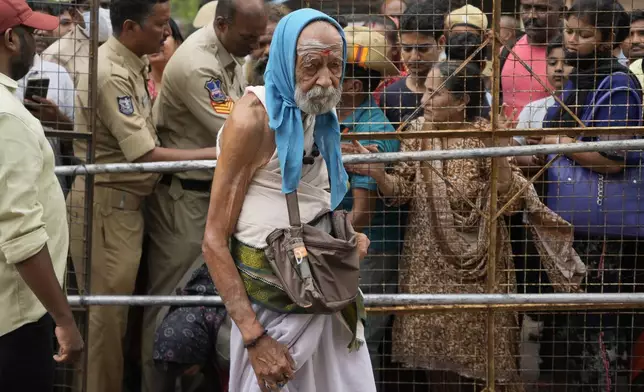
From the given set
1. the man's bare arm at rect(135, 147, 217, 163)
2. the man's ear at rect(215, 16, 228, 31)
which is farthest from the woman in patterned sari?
the man's ear at rect(215, 16, 228, 31)

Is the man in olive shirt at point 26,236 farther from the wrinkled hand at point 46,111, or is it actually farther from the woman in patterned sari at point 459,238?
the woman in patterned sari at point 459,238

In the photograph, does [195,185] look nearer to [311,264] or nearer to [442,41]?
[442,41]

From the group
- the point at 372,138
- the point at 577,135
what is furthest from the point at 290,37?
the point at 577,135

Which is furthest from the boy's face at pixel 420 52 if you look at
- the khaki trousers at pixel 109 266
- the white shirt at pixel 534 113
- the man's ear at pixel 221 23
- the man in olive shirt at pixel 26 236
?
the man in olive shirt at pixel 26 236

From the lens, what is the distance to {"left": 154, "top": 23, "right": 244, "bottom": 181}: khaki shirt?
5996 mm

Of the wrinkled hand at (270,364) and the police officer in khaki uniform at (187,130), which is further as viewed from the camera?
the police officer in khaki uniform at (187,130)

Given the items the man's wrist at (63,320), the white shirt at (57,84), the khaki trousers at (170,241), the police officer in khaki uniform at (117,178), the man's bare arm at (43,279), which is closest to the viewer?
the man's bare arm at (43,279)

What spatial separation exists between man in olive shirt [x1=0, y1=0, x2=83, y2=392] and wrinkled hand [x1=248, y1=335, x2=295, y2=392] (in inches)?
30.8

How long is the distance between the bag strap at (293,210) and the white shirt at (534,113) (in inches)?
96.5

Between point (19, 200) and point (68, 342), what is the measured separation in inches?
24.1

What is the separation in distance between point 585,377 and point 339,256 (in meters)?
2.59

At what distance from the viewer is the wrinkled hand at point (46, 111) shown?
19.3 ft

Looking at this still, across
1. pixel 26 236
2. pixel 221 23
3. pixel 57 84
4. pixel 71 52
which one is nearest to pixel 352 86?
pixel 221 23

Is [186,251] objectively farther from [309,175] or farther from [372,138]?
[309,175]
